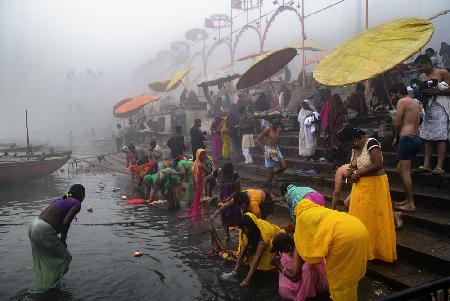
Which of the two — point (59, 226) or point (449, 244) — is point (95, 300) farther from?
point (449, 244)

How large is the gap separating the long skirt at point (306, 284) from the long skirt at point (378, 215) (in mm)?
787

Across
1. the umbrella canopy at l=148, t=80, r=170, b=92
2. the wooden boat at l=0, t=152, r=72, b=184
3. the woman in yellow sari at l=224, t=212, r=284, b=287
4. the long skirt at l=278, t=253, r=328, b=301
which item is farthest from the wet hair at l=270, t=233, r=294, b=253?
the umbrella canopy at l=148, t=80, r=170, b=92

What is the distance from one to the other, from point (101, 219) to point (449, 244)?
26.0ft

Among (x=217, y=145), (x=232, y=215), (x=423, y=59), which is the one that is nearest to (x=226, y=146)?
(x=217, y=145)

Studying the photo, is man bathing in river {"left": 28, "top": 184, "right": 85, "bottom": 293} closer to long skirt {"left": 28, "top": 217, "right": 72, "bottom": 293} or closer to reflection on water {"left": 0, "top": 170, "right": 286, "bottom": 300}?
long skirt {"left": 28, "top": 217, "right": 72, "bottom": 293}

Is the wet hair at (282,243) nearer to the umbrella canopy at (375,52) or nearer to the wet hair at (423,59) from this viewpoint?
the umbrella canopy at (375,52)

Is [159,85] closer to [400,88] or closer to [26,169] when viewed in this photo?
[26,169]

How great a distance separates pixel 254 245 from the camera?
5.28 m

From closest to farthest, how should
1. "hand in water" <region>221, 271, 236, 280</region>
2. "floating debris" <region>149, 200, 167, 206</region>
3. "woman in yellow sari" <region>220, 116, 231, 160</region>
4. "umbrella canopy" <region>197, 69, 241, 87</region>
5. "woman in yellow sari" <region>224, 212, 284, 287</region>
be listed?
"woman in yellow sari" <region>224, 212, 284, 287</region> < "hand in water" <region>221, 271, 236, 280</region> < "floating debris" <region>149, 200, 167, 206</region> < "woman in yellow sari" <region>220, 116, 231, 160</region> < "umbrella canopy" <region>197, 69, 241, 87</region>

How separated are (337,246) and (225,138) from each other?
9.83m

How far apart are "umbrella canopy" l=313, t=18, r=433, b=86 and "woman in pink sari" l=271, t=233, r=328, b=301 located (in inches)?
141

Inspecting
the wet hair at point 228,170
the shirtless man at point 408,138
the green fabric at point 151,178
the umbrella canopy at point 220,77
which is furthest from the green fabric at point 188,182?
the umbrella canopy at point 220,77

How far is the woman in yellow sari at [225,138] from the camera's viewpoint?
519 inches

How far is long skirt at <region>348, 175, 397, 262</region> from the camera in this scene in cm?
474
